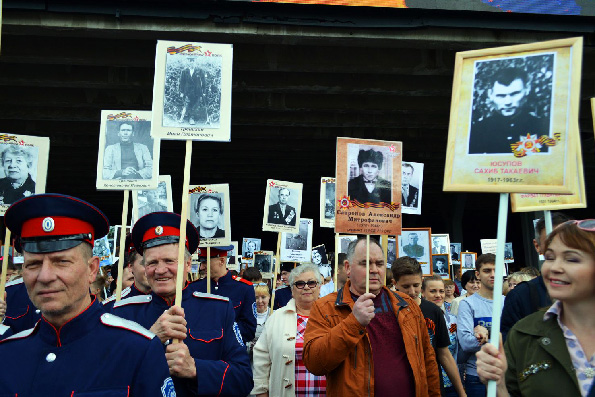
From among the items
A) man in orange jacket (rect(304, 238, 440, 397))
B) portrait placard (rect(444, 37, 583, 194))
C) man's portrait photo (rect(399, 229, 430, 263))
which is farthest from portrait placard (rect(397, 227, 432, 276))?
portrait placard (rect(444, 37, 583, 194))

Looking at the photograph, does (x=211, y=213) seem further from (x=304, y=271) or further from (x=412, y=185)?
(x=412, y=185)

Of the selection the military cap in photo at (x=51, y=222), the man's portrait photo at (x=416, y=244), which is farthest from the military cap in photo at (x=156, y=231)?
the man's portrait photo at (x=416, y=244)

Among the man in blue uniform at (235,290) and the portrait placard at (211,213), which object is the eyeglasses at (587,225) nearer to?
the man in blue uniform at (235,290)

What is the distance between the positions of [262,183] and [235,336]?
26.0 m

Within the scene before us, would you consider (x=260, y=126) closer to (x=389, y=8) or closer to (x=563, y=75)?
(x=389, y=8)

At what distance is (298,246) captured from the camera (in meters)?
12.9

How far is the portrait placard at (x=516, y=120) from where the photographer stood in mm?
3207

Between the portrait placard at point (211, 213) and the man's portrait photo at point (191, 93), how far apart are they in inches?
149

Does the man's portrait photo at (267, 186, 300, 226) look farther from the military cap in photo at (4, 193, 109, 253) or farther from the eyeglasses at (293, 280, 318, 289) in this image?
the military cap in photo at (4, 193, 109, 253)

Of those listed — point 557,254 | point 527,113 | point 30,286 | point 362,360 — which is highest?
point 527,113

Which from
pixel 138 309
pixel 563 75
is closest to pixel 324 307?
pixel 138 309

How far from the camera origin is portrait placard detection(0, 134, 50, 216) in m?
5.61

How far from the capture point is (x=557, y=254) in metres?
2.95

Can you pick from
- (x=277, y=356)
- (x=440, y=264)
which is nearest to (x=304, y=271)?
(x=277, y=356)
